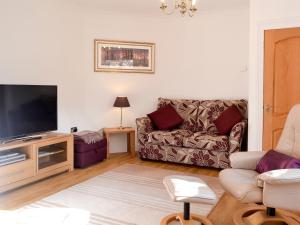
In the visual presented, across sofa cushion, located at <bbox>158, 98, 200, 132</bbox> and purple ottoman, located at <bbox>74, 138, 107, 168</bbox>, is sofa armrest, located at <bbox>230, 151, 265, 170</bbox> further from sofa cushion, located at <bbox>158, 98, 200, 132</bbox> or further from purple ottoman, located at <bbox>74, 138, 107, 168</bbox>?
purple ottoman, located at <bbox>74, 138, 107, 168</bbox>

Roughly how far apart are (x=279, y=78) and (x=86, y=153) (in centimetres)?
281

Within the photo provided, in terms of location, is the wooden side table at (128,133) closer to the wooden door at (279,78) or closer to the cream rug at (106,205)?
the cream rug at (106,205)

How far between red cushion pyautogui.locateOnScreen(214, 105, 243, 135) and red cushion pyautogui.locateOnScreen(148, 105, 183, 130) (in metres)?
0.66

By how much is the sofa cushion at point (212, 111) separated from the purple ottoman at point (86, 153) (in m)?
1.65

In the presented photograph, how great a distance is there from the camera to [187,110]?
Answer: 4.96m

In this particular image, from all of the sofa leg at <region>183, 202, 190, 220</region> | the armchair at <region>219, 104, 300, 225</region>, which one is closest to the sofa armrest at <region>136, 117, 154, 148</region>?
the armchair at <region>219, 104, 300, 225</region>

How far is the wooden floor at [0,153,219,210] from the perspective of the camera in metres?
3.04

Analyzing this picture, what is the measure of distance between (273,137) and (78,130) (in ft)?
9.74

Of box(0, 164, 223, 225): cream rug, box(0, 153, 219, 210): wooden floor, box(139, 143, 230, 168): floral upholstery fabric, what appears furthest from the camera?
box(139, 143, 230, 168): floral upholstery fabric

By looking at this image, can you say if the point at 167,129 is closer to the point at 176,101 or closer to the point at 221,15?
the point at 176,101

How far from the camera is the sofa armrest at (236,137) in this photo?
4051 millimetres

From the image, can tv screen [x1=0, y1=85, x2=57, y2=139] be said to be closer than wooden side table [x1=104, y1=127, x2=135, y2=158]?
Yes

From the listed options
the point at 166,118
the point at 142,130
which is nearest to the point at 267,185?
the point at 142,130

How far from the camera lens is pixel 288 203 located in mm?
2084
